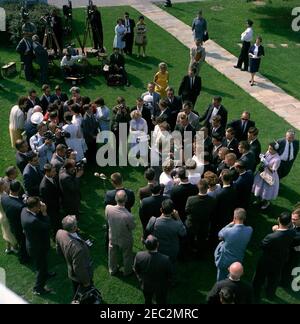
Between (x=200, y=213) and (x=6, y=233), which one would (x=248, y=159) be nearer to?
(x=200, y=213)

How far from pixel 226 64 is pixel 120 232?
34.5ft

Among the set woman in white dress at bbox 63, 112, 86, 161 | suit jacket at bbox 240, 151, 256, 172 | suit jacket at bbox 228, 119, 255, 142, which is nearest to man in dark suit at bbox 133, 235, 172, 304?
suit jacket at bbox 240, 151, 256, 172

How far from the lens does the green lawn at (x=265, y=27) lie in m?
16.4

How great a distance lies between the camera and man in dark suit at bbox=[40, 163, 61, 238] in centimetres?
826

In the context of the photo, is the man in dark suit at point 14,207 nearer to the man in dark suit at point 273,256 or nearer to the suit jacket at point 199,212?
the suit jacket at point 199,212

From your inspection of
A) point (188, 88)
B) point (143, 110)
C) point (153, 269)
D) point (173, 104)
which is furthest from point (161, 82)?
point (153, 269)

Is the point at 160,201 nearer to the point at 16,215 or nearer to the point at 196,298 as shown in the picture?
the point at 196,298

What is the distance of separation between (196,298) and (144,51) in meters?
11.0

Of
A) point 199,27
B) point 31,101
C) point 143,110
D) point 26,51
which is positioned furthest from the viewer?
point 199,27

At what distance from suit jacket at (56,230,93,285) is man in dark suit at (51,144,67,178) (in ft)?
6.73

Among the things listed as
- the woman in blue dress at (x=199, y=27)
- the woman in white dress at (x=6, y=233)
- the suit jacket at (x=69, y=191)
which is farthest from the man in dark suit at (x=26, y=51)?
the woman in white dress at (x=6, y=233)

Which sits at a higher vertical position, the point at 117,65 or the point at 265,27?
the point at 265,27

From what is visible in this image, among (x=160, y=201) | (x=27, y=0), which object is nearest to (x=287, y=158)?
(x=160, y=201)

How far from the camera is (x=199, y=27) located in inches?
680
